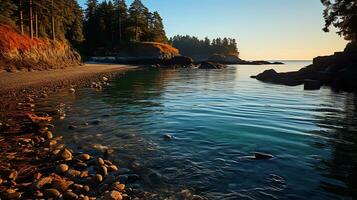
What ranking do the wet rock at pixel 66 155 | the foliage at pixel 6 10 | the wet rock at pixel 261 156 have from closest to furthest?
the wet rock at pixel 66 155 → the wet rock at pixel 261 156 → the foliage at pixel 6 10

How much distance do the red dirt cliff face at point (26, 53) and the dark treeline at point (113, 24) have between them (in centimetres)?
5093

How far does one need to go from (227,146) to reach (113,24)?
336 ft

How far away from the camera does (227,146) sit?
33.6 ft

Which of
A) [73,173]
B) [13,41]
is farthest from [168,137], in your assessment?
[13,41]

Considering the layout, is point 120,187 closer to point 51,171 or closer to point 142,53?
point 51,171

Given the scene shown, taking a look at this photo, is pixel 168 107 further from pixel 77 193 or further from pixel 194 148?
pixel 77 193

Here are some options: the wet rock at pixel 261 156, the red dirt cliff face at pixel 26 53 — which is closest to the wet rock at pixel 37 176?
the wet rock at pixel 261 156

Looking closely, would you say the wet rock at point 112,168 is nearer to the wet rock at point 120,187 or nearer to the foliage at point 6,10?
the wet rock at point 120,187

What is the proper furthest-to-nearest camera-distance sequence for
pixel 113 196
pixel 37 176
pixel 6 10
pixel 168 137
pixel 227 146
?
pixel 6 10 → pixel 168 137 → pixel 227 146 → pixel 37 176 → pixel 113 196

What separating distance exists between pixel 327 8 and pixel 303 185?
1522 inches

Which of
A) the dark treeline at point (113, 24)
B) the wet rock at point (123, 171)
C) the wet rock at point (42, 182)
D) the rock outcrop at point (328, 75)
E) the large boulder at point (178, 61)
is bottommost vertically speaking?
the wet rock at point (123, 171)

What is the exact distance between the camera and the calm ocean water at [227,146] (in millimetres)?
7055

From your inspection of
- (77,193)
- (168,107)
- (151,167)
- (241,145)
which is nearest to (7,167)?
(77,193)

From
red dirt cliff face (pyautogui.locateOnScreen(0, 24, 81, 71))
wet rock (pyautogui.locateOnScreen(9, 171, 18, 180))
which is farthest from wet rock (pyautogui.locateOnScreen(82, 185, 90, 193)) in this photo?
red dirt cliff face (pyautogui.locateOnScreen(0, 24, 81, 71))
